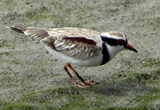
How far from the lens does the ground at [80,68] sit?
19.0ft

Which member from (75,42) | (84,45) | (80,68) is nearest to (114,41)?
(84,45)

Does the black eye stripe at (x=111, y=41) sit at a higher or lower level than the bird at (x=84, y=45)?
higher

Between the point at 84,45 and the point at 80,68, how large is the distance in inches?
42.2

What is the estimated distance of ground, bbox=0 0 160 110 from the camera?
229 inches

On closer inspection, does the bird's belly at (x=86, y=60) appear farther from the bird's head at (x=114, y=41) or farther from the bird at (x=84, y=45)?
the bird's head at (x=114, y=41)

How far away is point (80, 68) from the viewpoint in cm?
700

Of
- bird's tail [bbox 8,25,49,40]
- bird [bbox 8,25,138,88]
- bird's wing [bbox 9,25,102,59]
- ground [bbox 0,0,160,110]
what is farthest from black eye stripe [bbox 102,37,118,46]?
bird's tail [bbox 8,25,49,40]

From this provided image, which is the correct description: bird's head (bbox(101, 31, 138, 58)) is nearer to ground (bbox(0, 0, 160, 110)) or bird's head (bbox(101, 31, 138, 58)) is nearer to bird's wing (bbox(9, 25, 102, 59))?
bird's wing (bbox(9, 25, 102, 59))

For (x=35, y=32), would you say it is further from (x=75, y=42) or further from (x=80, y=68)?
(x=80, y=68)

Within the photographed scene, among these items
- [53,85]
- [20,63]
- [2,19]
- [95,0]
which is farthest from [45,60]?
[95,0]

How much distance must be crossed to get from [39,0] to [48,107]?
418cm

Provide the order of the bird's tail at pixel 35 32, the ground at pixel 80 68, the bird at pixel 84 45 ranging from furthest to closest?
the bird's tail at pixel 35 32, the bird at pixel 84 45, the ground at pixel 80 68

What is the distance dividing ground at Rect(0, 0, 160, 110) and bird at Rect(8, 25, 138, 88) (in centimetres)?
51

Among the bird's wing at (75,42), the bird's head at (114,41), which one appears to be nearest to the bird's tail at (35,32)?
the bird's wing at (75,42)
